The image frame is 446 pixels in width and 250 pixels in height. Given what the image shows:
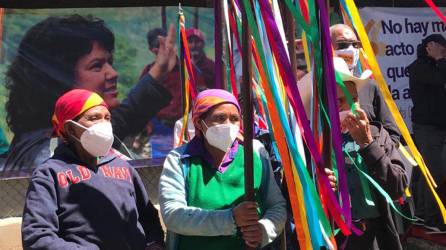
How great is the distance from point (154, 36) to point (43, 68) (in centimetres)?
115

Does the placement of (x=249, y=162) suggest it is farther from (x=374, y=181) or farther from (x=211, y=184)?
(x=374, y=181)

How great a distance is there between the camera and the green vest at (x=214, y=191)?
108 inches

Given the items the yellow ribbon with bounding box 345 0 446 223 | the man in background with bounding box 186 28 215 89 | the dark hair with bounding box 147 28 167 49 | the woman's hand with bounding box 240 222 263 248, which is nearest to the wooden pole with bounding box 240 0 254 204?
the woman's hand with bounding box 240 222 263 248

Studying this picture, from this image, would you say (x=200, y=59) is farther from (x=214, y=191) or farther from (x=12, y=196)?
(x=214, y=191)

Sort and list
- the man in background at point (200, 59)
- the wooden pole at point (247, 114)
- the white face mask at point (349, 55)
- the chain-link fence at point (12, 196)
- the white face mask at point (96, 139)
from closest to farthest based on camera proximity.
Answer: the wooden pole at point (247, 114)
the white face mask at point (96, 139)
the white face mask at point (349, 55)
the chain-link fence at point (12, 196)
the man in background at point (200, 59)

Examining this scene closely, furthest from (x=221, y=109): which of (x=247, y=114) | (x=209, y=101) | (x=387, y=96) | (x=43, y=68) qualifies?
(x=43, y=68)

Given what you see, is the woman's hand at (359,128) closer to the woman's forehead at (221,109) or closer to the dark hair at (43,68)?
the woman's forehead at (221,109)

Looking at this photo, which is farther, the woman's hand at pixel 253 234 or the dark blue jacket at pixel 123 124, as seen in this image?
the dark blue jacket at pixel 123 124

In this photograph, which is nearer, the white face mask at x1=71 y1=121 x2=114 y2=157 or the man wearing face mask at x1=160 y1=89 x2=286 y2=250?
the man wearing face mask at x1=160 y1=89 x2=286 y2=250

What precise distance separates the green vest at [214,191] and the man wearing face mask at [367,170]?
1.50 ft

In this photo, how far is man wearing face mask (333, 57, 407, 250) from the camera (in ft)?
9.25

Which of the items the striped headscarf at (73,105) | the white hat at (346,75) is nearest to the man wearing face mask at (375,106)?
the white hat at (346,75)

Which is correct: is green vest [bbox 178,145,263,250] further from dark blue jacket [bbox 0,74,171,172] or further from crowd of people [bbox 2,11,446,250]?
dark blue jacket [bbox 0,74,171,172]

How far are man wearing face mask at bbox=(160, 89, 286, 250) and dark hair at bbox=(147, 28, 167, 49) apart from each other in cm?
369
